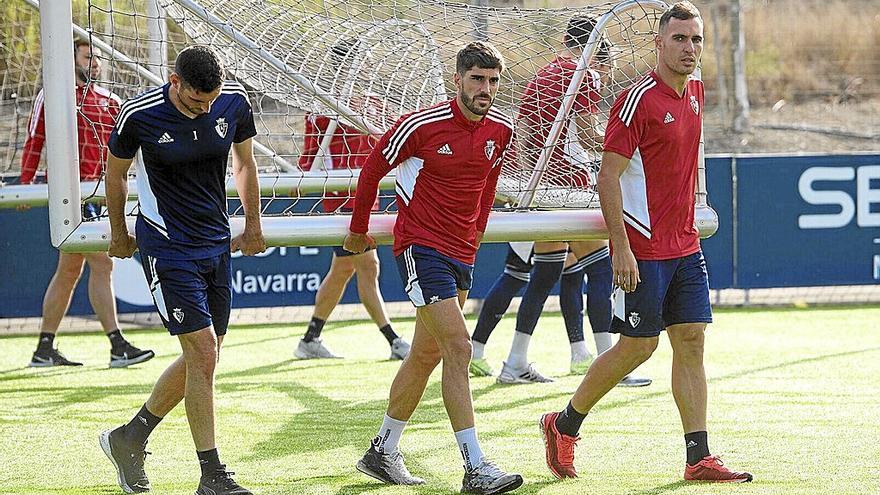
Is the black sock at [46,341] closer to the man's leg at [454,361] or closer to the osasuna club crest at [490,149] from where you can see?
the man's leg at [454,361]

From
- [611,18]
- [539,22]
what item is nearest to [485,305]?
[539,22]

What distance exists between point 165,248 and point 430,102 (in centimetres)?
284

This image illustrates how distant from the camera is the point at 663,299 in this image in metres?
5.52

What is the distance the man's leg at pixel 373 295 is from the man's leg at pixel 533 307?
49.2 inches

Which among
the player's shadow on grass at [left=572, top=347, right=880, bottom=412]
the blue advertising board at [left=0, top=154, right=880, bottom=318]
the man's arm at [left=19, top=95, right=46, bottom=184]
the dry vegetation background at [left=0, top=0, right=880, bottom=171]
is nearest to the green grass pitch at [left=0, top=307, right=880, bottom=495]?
the player's shadow on grass at [left=572, top=347, right=880, bottom=412]

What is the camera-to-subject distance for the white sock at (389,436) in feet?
18.5

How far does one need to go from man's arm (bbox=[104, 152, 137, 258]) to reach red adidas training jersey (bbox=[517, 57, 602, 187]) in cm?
235

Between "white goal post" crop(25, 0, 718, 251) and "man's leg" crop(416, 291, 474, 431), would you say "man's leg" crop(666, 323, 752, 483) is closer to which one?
"white goal post" crop(25, 0, 718, 251)

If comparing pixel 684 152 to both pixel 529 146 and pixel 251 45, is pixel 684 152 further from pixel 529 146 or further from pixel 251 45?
pixel 251 45

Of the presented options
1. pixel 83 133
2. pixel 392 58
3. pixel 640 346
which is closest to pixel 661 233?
pixel 640 346

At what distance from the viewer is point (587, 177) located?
7133mm

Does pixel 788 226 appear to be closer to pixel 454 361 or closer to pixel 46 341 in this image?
pixel 46 341

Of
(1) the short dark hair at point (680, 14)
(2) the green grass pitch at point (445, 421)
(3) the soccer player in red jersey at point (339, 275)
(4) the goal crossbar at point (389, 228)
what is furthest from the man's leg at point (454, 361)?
(3) the soccer player in red jersey at point (339, 275)

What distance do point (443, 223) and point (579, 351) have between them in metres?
3.46
